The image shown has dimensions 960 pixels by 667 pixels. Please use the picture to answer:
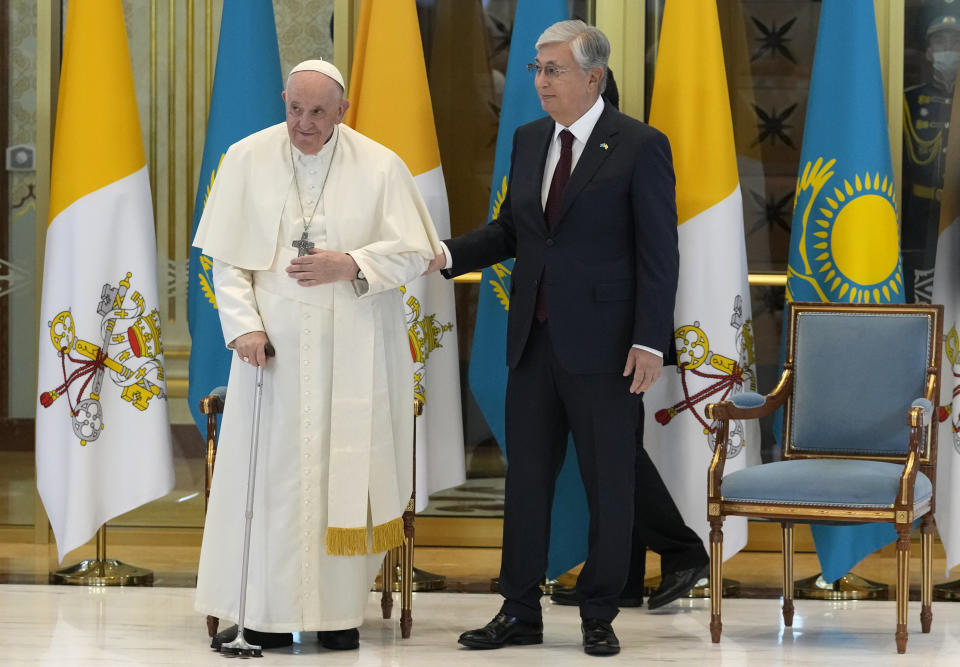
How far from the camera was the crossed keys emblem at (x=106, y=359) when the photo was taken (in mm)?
4773

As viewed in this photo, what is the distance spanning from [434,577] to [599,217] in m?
1.72

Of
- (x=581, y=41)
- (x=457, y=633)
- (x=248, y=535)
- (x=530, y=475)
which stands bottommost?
(x=457, y=633)

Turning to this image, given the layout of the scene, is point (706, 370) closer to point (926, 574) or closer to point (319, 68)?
point (926, 574)

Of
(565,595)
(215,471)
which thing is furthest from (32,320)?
(565,595)

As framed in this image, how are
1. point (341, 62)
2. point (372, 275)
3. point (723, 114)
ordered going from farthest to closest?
point (341, 62), point (723, 114), point (372, 275)

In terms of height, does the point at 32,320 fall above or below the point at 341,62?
below

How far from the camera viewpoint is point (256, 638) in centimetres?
388

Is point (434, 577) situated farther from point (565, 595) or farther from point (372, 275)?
point (372, 275)

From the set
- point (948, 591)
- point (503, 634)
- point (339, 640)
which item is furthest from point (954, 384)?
point (339, 640)

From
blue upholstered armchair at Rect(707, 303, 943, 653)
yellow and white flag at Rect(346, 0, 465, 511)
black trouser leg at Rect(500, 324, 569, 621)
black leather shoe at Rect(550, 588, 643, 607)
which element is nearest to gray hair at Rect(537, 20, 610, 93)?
black trouser leg at Rect(500, 324, 569, 621)

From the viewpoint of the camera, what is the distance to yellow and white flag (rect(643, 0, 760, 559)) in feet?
15.3

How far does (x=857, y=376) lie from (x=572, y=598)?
1.26 metres

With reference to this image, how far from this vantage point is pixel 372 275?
3768 mm

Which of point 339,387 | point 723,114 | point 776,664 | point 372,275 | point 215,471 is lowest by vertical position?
point 776,664
